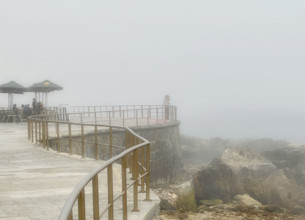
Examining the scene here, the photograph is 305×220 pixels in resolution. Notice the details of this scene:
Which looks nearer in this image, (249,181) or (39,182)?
→ (39,182)

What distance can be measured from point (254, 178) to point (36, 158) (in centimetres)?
885

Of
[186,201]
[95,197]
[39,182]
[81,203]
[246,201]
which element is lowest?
[186,201]

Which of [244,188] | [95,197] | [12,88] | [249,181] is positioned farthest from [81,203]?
[12,88]

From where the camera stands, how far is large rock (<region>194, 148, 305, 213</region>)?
1455cm

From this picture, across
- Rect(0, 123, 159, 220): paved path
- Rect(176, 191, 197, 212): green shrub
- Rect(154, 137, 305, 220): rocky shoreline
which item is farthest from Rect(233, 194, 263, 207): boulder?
Rect(0, 123, 159, 220): paved path

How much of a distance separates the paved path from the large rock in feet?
24.4

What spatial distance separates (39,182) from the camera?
703cm

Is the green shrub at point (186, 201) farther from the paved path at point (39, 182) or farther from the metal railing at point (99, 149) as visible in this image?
the paved path at point (39, 182)

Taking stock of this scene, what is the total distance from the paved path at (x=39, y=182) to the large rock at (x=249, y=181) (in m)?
7.44

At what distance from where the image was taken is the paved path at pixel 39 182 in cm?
512

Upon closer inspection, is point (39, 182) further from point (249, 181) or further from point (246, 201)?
point (249, 181)

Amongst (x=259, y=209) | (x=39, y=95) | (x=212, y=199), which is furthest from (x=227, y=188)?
(x=39, y=95)

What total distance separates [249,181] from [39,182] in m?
10.1

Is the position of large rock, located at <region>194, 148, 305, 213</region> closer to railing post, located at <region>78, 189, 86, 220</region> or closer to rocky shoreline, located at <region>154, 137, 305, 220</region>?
rocky shoreline, located at <region>154, 137, 305, 220</region>
